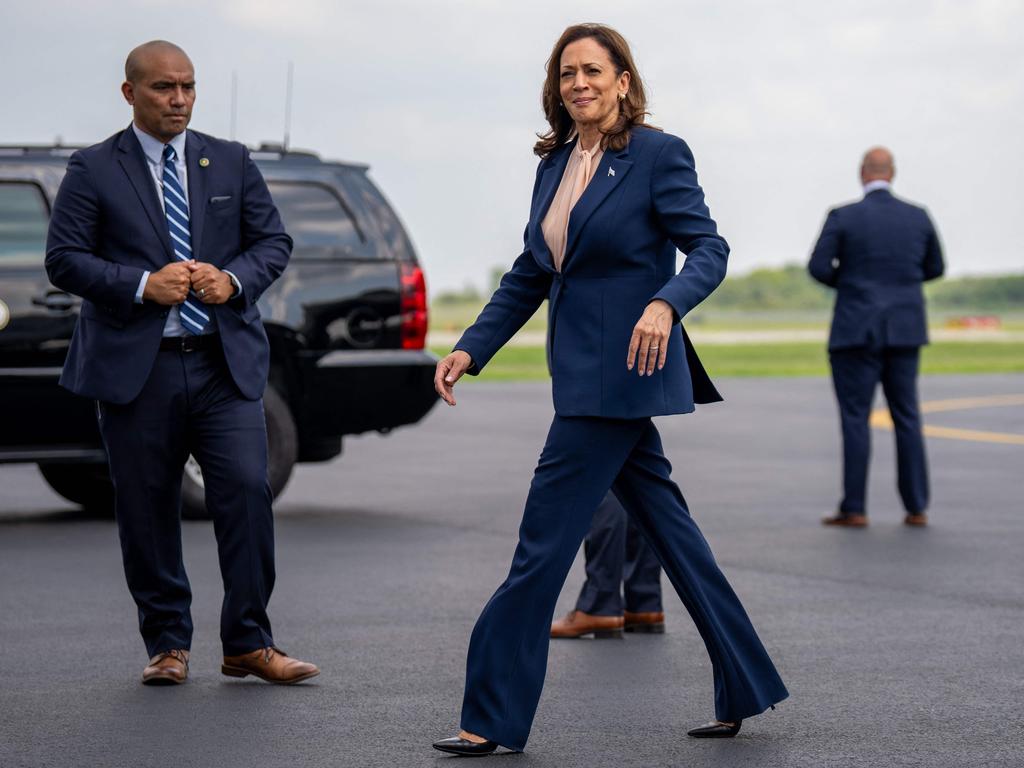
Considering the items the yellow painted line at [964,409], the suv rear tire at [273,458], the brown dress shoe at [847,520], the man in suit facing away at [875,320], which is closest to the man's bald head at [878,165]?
the man in suit facing away at [875,320]

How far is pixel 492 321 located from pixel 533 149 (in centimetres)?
49

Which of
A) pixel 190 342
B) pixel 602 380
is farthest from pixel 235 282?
pixel 602 380

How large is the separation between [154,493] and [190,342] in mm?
499

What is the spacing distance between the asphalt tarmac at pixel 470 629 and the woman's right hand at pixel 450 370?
97 cm

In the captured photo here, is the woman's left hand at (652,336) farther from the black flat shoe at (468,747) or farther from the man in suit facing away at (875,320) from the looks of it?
the man in suit facing away at (875,320)

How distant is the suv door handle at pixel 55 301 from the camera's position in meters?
9.69

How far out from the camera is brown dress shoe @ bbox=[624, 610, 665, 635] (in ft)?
22.9

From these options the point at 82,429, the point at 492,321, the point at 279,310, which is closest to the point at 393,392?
the point at 279,310

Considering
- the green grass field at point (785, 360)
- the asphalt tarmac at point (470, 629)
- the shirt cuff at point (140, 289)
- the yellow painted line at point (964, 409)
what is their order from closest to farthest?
1. the asphalt tarmac at point (470, 629)
2. the shirt cuff at point (140, 289)
3. the yellow painted line at point (964, 409)
4. the green grass field at point (785, 360)

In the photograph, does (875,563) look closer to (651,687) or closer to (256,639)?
(651,687)

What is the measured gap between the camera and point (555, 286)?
5.05 m

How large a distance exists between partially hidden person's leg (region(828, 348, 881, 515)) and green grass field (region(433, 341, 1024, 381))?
1742 centimetres

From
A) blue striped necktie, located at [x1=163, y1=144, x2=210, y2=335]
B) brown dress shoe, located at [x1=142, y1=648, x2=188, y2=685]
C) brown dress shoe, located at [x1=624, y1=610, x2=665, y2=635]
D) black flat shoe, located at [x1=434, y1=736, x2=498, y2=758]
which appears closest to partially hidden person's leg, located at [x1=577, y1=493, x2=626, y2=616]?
brown dress shoe, located at [x1=624, y1=610, x2=665, y2=635]

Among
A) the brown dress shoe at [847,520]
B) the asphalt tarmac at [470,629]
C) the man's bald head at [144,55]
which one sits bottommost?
the asphalt tarmac at [470,629]
